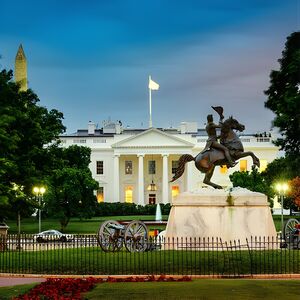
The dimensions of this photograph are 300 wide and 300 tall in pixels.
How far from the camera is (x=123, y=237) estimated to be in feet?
86.7

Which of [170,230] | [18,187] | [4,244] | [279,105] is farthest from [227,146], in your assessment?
[279,105]

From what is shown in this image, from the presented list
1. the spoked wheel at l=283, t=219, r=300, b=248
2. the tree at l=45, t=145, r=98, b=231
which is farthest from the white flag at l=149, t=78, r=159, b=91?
the spoked wheel at l=283, t=219, r=300, b=248

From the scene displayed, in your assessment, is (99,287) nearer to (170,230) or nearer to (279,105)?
(170,230)

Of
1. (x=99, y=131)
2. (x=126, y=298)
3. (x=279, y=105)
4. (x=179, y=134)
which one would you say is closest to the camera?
(x=126, y=298)

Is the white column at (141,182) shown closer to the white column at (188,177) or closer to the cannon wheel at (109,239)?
the white column at (188,177)

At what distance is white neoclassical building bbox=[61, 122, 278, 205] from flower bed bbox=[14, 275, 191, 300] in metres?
87.3

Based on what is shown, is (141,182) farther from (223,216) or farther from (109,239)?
(223,216)

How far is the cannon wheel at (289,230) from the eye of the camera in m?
27.5

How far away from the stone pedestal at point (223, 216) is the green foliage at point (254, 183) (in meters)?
46.3

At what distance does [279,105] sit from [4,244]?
79.3 feet

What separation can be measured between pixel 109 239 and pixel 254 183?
52236mm

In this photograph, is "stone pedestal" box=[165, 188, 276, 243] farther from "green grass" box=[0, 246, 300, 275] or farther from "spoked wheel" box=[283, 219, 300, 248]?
"green grass" box=[0, 246, 300, 275]

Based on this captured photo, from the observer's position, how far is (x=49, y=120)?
53.5 meters

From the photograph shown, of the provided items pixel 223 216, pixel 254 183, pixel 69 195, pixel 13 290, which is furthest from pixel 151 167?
pixel 13 290
